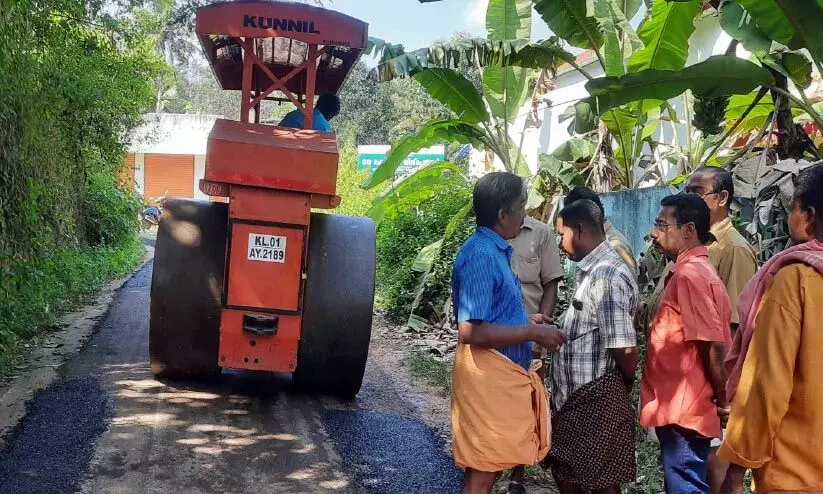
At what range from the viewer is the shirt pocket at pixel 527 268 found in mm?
5469

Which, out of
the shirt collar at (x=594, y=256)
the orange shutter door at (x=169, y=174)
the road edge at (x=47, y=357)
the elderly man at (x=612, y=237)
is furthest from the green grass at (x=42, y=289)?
the orange shutter door at (x=169, y=174)

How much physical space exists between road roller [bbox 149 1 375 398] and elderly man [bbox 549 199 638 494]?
9.07 feet

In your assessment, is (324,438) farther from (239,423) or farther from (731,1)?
(731,1)

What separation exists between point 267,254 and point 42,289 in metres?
4.69

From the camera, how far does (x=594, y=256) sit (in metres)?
3.79

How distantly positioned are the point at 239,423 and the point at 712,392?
11.0 ft

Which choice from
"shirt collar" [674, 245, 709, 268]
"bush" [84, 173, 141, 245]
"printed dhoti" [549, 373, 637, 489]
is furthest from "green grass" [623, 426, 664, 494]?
"bush" [84, 173, 141, 245]

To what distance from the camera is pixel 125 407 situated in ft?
19.5

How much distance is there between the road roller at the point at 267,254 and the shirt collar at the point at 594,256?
2.65 m

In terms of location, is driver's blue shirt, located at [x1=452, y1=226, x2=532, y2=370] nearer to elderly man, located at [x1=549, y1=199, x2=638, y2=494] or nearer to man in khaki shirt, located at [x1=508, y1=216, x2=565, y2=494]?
elderly man, located at [x1=549, y1=199, x2=638, y2=494]

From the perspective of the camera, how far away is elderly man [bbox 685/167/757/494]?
12.7ft

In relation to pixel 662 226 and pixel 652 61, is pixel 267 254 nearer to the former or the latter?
pixel 662 226

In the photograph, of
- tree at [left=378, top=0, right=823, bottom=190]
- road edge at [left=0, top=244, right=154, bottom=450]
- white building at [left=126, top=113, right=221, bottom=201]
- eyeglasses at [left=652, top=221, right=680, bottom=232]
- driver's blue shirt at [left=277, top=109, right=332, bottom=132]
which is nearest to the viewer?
eyeglasses at [left=652, top=221, right=680, bottom=232]

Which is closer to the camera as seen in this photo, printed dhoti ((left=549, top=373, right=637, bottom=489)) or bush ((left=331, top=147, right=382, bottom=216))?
printed dhoti ((left=549, top=373, right=637, bottom=489))
